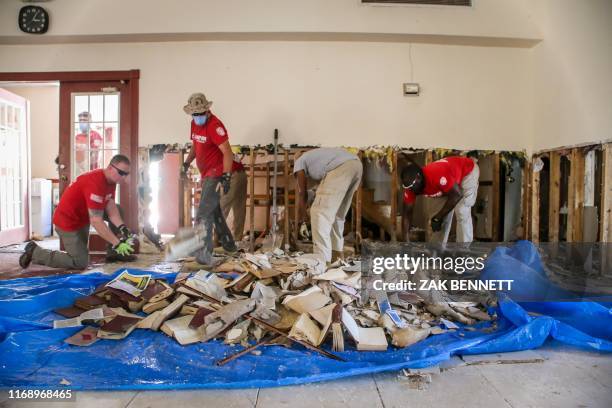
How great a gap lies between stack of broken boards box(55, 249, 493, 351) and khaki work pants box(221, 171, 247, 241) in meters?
2.18

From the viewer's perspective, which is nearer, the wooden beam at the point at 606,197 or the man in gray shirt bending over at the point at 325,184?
the wooden beam at the point at 606,197

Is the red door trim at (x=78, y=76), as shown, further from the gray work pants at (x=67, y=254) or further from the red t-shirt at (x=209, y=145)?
the gray work pants at (x=67, y=254)

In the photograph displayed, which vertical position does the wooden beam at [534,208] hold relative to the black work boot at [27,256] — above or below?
above

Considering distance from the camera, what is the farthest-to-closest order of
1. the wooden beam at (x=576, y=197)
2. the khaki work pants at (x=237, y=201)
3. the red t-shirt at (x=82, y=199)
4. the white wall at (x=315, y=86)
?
the white wall at (x=315, y=86)
the khaki work pants at (x=237, y=201)
the wooden beam at (x=576, y=197)
the red t-shirt at (x=82, y=199)

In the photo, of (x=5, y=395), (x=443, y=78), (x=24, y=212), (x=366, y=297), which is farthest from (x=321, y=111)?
(x=24, y=212)

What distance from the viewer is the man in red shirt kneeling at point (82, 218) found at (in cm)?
382

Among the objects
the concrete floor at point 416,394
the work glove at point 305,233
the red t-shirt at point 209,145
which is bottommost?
the concrete floor at point 416,394

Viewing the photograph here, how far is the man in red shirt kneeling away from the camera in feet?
12.5

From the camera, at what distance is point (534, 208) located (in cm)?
518

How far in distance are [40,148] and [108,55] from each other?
4.41 metres

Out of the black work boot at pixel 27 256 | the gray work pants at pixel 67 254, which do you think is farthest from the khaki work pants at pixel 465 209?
the black work boot at pixel 27 256

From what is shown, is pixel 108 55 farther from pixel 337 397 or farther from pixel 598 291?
pixel 598 291

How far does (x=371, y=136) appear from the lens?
541 cm

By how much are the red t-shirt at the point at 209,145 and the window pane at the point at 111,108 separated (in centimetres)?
182
